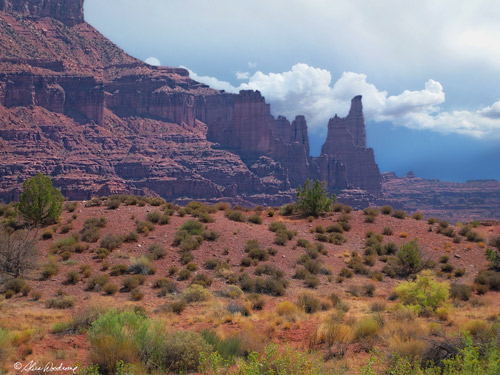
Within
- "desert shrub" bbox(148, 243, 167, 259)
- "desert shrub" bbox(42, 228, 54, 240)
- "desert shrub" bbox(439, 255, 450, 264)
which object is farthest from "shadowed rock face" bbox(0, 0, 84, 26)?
"desert shrub" bbox(439, 255, 450, 264)

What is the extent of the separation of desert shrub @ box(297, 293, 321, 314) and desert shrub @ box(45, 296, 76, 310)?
26.3 ft

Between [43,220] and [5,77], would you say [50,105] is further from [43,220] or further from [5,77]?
[43,220]

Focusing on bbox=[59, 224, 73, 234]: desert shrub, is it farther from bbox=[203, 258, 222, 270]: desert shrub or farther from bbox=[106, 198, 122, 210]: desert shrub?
bbox=[203, 258, 222, 270]: desert shrub

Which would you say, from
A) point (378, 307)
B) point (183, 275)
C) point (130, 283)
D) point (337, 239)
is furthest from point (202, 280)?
point (337, 239)

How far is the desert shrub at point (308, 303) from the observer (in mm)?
13483

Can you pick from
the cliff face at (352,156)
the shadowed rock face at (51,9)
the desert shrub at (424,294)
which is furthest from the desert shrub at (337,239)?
the shadowed rock face at (51,9)

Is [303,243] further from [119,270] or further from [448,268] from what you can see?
[119,270]

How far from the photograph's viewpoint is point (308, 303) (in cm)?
1382

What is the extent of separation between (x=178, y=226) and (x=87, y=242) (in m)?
5.49

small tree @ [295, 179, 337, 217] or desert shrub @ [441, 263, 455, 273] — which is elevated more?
small tree @ [295, 179, 337, 217]

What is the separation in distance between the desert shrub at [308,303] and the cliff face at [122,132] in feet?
317

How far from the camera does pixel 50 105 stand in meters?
138

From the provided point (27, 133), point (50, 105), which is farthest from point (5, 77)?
point (27, 133)

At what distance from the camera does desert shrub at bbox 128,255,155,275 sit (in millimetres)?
18703
